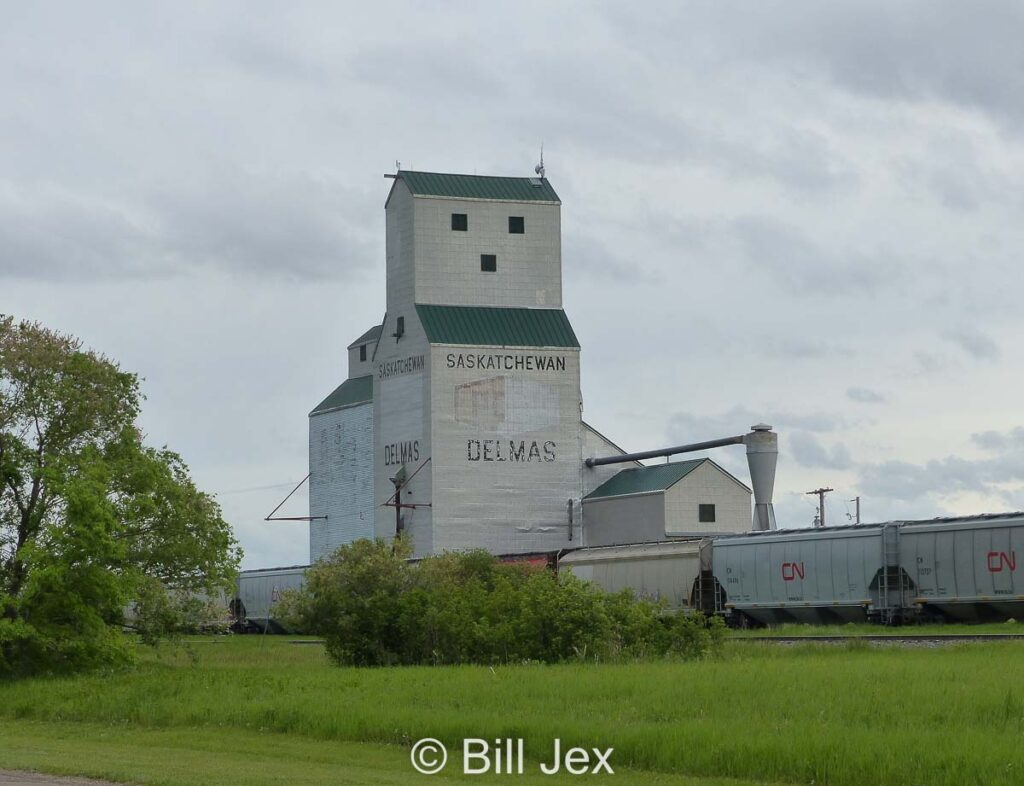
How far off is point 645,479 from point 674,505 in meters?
4.16

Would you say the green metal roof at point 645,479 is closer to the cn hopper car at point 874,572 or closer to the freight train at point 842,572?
the freight train at point 842,572

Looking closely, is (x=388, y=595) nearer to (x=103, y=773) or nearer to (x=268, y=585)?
(x=103, y=773)

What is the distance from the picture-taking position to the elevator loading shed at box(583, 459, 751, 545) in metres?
74.9

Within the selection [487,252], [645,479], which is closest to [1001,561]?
[645,479]

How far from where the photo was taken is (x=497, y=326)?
7962cm

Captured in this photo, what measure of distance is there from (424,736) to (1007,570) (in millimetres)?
25647

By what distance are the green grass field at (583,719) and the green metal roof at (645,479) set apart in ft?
141

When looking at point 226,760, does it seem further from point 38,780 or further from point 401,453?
point 401,453

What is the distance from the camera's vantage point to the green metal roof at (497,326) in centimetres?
7825

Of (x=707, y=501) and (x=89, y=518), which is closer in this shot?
(x=89, y=518)

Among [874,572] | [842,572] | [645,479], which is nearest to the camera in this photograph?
[874,572]

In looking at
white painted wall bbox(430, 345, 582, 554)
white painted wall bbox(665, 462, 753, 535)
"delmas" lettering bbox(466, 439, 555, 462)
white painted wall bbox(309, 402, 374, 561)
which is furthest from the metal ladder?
white painted wall bbox(309, 402, 374, 561)

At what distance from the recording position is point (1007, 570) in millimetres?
42969

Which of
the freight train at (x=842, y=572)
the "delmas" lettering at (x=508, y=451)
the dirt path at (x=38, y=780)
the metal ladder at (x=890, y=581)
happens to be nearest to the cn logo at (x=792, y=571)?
the freight train at (x=842, y=572)
